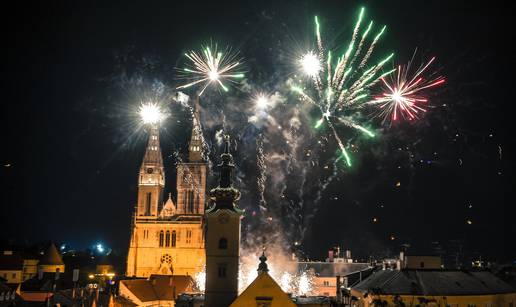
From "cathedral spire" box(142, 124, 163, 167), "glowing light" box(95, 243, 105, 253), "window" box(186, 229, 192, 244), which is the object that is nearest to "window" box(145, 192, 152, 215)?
"cathedral spire" box(142, 124, 163, 167)

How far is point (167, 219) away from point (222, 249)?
50768mm

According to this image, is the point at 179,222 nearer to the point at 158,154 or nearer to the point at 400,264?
the point at 158,154

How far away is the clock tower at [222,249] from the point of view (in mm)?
44312

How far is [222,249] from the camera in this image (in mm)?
44812

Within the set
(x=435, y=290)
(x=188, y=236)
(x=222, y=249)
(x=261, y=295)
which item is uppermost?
(x=188, y=236)

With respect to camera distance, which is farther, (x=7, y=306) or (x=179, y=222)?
(x=179, y=222)

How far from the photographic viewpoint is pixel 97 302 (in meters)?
54.0

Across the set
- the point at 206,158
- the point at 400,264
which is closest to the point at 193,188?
the point at 206,158

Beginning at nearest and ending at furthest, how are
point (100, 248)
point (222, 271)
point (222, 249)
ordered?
point (222, 271)
point (222, 249)
point (100, 248)

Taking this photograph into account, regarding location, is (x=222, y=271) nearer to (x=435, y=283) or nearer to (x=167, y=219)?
(x=435, y=283)

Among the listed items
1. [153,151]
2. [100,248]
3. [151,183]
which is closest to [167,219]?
[151,183]

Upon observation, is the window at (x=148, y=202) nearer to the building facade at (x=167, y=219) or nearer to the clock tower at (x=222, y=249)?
the building facade at (x=167, y=219)

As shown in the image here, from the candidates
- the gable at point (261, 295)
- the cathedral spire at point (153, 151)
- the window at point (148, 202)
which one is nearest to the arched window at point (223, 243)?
the gable at point (261, 295)

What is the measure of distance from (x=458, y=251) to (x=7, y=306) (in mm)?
71706
